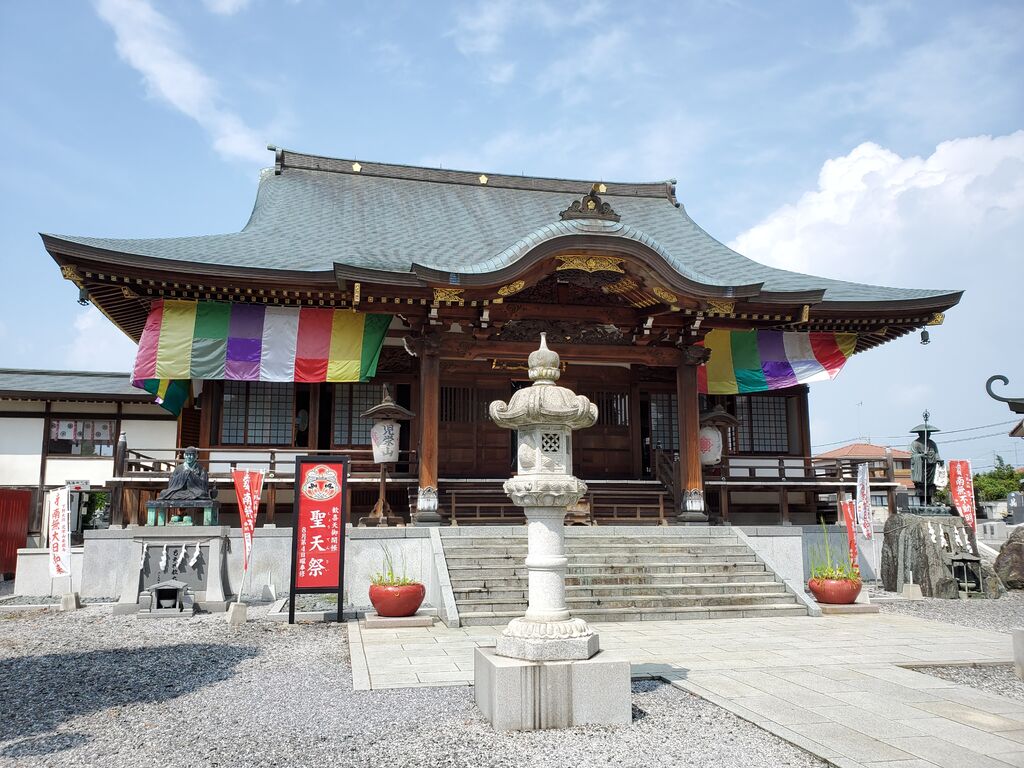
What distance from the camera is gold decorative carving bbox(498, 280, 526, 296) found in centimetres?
1358

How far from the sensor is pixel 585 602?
11031mm

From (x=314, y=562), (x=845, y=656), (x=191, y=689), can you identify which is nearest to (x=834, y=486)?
(x=845, y=656)

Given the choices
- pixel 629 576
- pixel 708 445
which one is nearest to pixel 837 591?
pixel 629 576

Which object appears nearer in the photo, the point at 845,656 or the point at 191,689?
the point at 191,689

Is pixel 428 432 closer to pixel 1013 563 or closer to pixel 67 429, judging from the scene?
pixel 1013 563

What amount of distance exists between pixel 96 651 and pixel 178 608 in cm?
255

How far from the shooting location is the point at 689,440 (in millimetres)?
14680

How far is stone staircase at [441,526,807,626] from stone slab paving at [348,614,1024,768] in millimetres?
422

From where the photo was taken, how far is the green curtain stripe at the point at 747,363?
1617 centimetres

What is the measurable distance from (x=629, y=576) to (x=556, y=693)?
6292mm

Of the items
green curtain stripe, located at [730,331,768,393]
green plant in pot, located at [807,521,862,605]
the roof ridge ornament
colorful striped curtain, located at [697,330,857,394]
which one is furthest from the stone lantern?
green plant in pot, located at [807,521,862,605]

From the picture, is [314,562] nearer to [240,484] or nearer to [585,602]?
[240,484]

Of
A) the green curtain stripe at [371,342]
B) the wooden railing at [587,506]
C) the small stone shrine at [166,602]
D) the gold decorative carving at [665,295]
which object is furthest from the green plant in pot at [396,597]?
the gold decorative carving at [665,295]

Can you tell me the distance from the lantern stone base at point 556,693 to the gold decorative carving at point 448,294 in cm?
853
